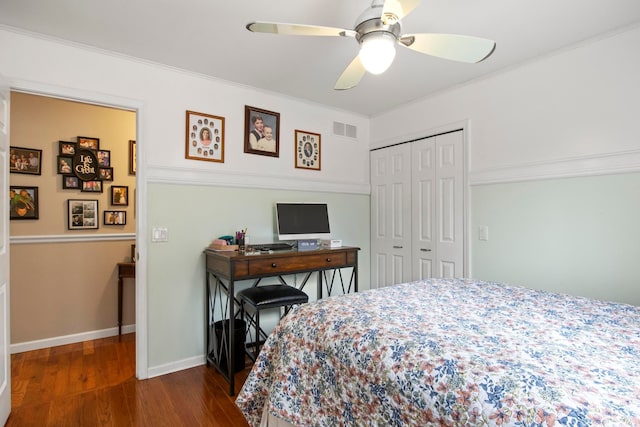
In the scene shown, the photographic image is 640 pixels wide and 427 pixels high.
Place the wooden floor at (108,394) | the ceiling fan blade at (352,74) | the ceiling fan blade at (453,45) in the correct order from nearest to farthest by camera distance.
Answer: the ceiling fan blade at (453,45) → the ceiling fan blade at (352,74) → the wooden floor at (108,394)

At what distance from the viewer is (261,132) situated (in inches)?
124

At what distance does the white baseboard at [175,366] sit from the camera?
2593mm

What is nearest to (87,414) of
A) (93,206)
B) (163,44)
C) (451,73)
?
(93,206)

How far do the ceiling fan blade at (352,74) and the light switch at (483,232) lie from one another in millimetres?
1699

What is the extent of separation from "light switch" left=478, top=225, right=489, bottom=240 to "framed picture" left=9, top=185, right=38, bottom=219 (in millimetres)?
4039

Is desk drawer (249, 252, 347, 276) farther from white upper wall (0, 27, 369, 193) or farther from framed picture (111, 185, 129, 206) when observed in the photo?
framed picture (111, 185, 129, 206)

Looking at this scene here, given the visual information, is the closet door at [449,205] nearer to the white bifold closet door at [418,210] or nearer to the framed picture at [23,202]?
the white bifold closet door at [418,210]

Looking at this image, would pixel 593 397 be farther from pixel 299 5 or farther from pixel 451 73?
pixel 451 73

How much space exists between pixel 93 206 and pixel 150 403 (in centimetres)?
215

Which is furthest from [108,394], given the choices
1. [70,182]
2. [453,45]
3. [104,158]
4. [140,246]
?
[453,45]

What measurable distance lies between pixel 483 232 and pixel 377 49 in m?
1.96

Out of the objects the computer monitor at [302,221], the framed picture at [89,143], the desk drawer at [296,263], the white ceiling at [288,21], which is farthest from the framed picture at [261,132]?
the framed picture at [89,143]

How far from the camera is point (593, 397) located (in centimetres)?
80

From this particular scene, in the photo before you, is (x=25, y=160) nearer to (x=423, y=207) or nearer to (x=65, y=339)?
(x=65, y=339)
